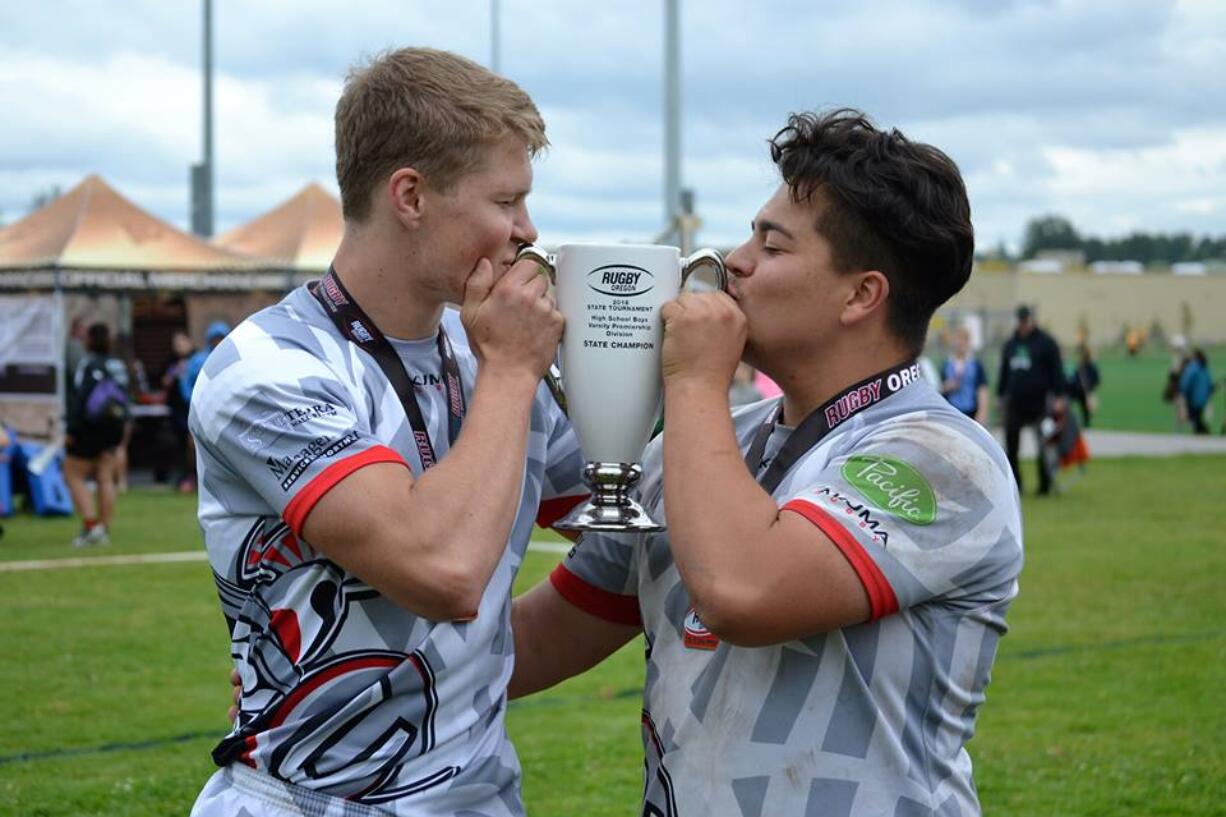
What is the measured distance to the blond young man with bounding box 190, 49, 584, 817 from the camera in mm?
2479

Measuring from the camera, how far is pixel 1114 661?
29.1ft

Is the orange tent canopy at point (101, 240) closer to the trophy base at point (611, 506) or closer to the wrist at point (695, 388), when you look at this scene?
the trophy base at point (611, 506)

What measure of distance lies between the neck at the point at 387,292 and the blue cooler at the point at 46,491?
1592 cm

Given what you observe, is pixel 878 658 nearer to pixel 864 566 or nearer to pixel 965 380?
pixel 864 566

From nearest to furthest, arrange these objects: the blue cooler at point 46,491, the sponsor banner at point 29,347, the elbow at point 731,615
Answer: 1. the elbow at point 731,615
2. the blue cooler at point 46,491
3. the sponsor banner at point 29,347

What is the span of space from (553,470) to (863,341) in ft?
2.28

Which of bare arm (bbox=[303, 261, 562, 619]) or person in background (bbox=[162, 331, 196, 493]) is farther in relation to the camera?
person in background (bbox=[162, 331, 196, 493])

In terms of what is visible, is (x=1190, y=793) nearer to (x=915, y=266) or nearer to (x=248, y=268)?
(x=915, y=266)

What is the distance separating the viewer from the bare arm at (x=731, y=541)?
242 cm

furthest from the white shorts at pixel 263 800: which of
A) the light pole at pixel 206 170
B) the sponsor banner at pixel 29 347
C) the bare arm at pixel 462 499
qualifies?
the light pole at pixel 206 170

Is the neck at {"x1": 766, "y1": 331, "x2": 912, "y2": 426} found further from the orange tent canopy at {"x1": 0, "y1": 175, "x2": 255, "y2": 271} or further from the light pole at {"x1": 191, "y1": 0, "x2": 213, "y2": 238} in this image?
the light pole at {"x1": 191, "y1": 0, "x2": 213, "y2": 238}

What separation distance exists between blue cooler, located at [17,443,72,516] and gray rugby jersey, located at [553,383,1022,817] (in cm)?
1629

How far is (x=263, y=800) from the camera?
2.63m

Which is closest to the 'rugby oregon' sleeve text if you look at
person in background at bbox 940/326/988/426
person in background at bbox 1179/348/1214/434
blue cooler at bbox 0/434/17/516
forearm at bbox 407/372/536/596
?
forearm at bbox 407/372/536/596
